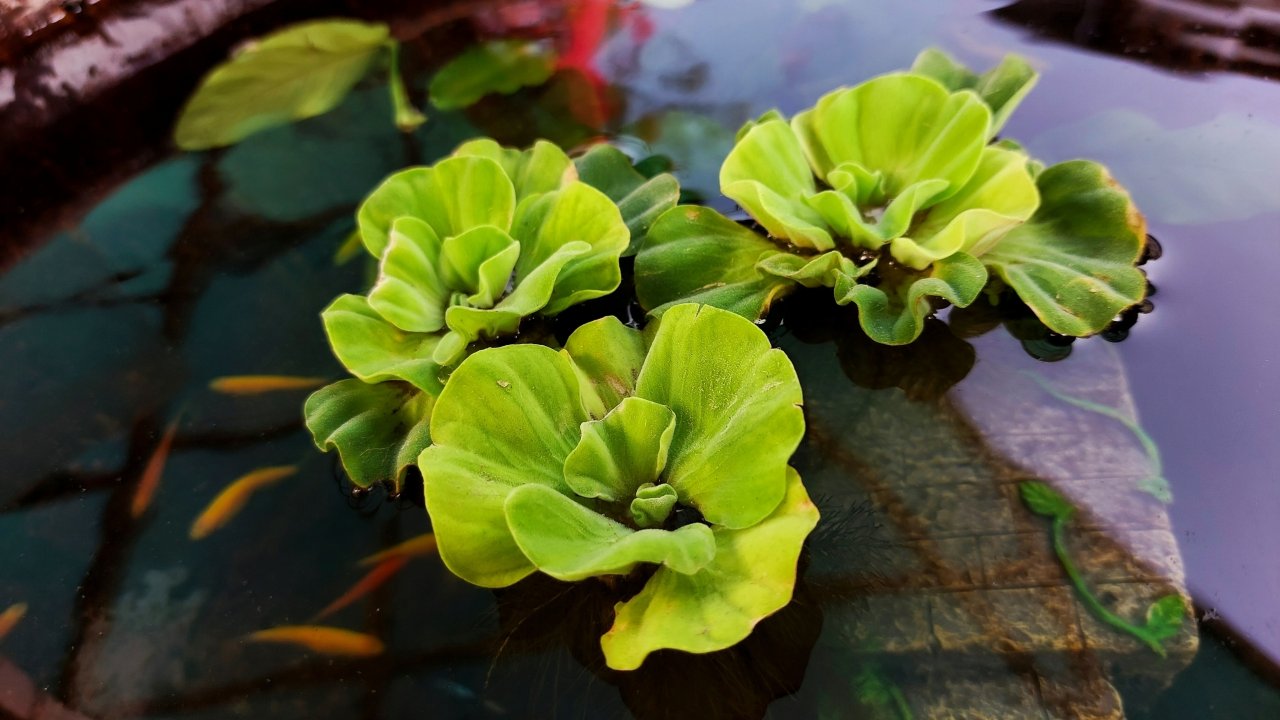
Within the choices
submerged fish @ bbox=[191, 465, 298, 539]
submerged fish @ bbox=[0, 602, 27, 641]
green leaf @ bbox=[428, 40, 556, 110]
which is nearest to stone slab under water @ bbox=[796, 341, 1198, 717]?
submerged fish @ bbox=[191, 465, 298, 539]

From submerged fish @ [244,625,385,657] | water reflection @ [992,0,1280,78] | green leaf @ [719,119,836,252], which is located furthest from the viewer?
water reflection @ [992,0,1280,78]

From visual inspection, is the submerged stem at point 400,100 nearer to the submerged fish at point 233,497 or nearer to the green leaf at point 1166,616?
the submerged fish at point 233,497

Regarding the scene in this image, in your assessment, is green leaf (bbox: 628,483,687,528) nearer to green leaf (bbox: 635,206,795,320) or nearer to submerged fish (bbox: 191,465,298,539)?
green leaf (bbox: 635,206,795,320)

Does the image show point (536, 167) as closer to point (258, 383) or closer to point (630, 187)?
point (630, 187)

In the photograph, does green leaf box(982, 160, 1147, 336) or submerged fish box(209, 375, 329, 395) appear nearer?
green leaf box(982, 160, 1147, 336)

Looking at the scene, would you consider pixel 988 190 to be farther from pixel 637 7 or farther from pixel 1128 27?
pixel 637 7
